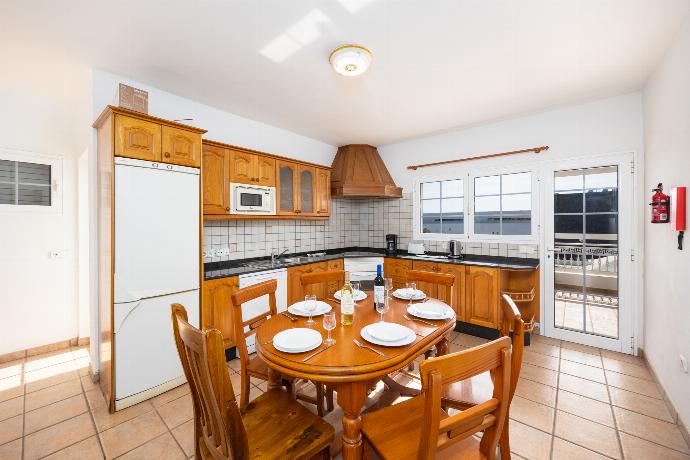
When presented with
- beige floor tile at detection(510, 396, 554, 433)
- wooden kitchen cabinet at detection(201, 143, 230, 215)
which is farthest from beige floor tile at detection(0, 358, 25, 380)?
beige floor tile at detection(510, 396, 554, 433)

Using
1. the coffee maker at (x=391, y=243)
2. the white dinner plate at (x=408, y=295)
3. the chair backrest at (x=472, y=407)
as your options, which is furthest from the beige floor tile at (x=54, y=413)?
the coffee maker at (x=391, y=243)

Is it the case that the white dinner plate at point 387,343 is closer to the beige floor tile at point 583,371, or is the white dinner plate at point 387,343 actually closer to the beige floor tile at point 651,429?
the beige floor tile at point 651,429

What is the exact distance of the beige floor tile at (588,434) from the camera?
65.9 inches

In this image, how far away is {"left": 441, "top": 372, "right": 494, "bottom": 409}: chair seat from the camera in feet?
4.58

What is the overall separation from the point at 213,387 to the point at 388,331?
0.84 m

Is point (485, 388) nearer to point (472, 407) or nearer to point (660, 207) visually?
point (472, 407)

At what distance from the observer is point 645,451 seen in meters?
1.64

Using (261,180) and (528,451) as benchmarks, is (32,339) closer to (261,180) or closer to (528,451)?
(261,180)

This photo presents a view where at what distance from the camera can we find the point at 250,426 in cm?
125

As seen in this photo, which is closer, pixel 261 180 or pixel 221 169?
pixel 221 169

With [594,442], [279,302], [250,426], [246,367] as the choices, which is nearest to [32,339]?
[279,302]

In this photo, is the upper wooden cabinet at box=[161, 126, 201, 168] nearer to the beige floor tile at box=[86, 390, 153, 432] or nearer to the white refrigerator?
the white refrigerator

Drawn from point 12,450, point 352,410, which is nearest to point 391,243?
point 352,410

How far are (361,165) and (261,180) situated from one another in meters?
1.68
